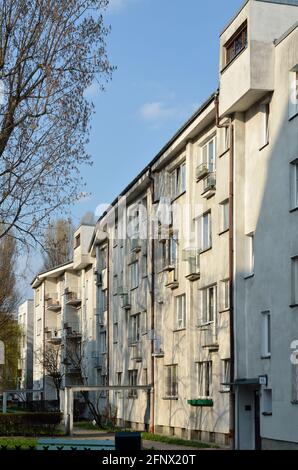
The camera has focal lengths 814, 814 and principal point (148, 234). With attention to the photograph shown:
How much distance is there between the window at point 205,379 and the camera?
28.4 metres

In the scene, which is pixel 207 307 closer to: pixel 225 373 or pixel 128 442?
pixel 225 373

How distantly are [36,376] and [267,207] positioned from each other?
184 ft

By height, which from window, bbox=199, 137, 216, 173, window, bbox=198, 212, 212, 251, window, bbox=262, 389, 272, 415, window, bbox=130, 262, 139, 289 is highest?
window, bbox=199, 137, 216, 173

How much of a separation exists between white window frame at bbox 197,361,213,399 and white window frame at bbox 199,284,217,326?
148 centimetres

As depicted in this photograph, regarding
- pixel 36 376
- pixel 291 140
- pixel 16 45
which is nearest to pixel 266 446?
pixel 291 140

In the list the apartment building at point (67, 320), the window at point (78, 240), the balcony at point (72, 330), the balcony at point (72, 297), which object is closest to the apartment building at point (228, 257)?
the apartment building at point (67, 320)

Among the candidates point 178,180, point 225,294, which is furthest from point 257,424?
point 178,180

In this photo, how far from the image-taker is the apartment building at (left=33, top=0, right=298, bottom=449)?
→ 880 inches

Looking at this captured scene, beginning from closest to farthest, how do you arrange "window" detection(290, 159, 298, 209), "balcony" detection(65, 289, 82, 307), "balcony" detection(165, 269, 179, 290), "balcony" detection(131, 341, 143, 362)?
"window" detection(290, 159, 298, 209)
"balcony" detection(165, 269, 179, 290)
"balcony" detection(131, 341, 143, 362)
"balcony" detection(65, 289, 82, 307)

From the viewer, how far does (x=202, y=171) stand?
28.9m

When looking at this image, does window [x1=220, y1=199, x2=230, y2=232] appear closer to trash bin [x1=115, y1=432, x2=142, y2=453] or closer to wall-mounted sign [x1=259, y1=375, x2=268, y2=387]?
wall-mounted sign [x1=259, y1=375, x2=268, y2=387]

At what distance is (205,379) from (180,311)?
13.3 ft

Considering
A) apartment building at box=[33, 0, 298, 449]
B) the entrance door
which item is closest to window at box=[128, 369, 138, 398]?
apartment building at box=[33, 0, 298, 449]
